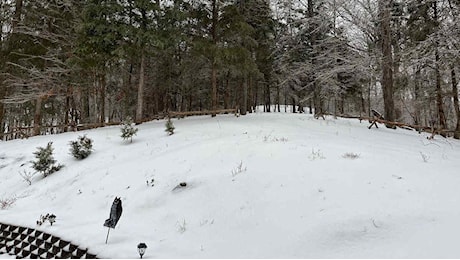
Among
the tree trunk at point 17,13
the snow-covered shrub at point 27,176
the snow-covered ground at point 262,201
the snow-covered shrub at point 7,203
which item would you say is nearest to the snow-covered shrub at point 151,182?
the snow-covered ground at point 262,201

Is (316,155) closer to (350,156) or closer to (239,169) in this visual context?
(350,156)

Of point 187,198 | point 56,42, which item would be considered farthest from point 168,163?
point 56,42

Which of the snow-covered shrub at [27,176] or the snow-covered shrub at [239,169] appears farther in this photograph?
the snow-covered shrub at [27,176]

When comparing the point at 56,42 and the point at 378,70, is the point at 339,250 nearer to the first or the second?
the point at 378,70

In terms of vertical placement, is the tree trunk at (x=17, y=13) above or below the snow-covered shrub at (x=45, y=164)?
above

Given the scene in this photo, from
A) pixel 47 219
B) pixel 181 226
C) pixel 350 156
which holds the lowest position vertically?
pixel 47 219

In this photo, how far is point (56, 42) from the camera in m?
19.2

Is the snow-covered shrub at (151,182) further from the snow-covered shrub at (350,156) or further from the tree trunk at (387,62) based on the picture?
the tree trunk at (387,62)

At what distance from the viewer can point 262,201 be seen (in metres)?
6.21

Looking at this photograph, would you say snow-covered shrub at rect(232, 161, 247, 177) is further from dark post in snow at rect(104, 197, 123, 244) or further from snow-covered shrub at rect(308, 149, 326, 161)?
dark post in snow at rect(104, 197, 123, 244)

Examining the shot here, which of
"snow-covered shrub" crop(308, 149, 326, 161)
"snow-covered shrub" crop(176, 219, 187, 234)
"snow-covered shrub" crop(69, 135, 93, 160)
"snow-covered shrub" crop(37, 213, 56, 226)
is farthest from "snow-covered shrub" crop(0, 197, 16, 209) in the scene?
"snow-covered shrub" crop(308, 149, 326, 161)

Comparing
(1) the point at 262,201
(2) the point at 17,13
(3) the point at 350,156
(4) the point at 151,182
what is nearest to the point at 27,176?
(4) the point at 151,182

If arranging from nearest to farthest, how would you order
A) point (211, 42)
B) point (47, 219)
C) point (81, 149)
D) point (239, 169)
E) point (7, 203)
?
point (47, 219) < point (239, 169) < point (7, 203) < point (81, 149) < point (211, 42)

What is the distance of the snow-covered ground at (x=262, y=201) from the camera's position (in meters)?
4.88
